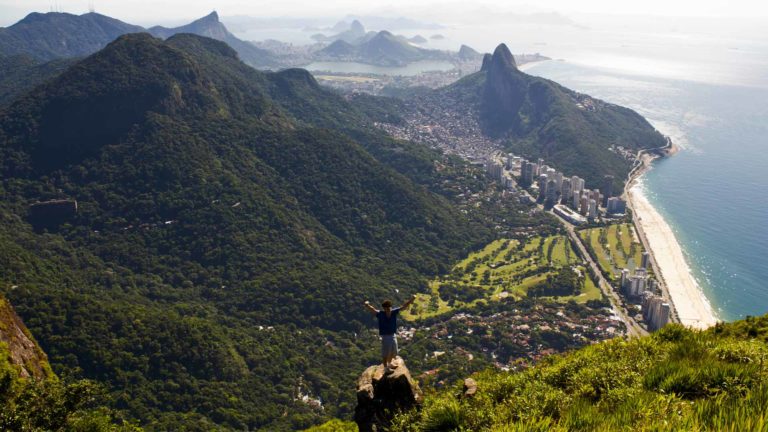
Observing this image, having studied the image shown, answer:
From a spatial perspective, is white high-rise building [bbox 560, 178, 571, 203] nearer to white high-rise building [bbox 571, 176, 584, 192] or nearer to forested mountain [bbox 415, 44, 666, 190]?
white high-rise building [bbox 571, 176, 584, 192]

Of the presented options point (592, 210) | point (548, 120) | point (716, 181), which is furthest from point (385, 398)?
point (548, 120)

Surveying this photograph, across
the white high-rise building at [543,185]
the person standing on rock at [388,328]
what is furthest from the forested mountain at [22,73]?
the person standing on rock at [388,328]

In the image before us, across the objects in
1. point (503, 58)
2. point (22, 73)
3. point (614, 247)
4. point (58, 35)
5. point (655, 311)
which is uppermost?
point (58, 35)

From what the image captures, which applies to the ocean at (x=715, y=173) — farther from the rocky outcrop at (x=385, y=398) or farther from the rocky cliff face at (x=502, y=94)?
the rocky outcrop at (x=385, y=398)

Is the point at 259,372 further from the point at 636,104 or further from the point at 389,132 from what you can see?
the point at 636,104

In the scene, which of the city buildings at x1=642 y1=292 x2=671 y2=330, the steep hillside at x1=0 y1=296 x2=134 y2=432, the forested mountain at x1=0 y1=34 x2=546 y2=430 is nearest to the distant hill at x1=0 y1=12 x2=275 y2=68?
the forested mountain at x1=0 y1=34 x2=546 y2=430

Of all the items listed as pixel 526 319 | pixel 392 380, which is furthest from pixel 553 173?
pixel 392 380

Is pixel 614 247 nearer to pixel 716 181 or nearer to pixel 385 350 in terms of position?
pixel 716 181
